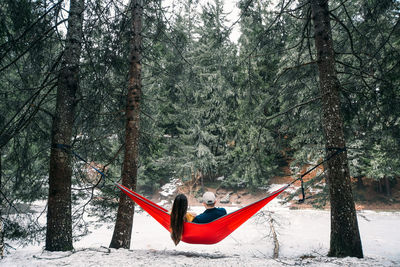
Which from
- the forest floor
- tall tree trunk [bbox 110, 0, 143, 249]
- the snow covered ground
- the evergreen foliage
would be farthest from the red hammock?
the forest floor

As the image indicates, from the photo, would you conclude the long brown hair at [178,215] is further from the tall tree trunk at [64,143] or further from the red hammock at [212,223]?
the tall tree trunk at [64,143]

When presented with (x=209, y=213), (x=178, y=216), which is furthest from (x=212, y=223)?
(x=178, y=216)

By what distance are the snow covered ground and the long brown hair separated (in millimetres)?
252

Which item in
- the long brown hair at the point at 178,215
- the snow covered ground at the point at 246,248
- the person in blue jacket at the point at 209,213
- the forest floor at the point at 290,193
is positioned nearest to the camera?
the snow covered ground at the point at 246,248

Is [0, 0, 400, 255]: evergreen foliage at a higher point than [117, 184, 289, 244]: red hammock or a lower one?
higher

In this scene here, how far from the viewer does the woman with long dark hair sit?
2705mm

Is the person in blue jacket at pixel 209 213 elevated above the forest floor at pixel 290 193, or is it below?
above

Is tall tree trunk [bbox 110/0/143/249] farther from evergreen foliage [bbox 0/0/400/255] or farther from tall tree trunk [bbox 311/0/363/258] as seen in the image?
tall tree trunk [bbox 311/0/363/258]

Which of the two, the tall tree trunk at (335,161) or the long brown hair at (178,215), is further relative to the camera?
the tall tree trunk at (335,161)

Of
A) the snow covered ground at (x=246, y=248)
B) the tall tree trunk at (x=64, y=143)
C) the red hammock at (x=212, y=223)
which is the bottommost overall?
the snow covered ground at (x=246, y=248)

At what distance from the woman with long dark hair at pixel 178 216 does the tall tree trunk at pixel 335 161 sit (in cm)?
181

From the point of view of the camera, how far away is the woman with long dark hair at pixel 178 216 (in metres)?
2.71

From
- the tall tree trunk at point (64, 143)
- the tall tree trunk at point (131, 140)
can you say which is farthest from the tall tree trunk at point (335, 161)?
the tall tree trunk at point (64, 143)

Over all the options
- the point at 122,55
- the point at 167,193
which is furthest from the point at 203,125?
the point at 122,55
